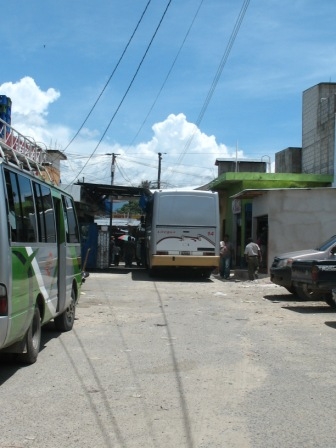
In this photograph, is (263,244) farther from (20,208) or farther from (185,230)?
(20,208)

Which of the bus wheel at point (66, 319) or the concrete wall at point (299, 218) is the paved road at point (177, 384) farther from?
the concrete wall at point (299, 218)

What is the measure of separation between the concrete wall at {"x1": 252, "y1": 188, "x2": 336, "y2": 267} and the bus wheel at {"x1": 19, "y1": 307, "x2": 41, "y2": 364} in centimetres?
1618

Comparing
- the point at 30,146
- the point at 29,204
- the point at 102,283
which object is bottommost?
the point at 102,283

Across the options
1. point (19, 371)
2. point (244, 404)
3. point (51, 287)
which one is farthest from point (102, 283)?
point (244, 404)

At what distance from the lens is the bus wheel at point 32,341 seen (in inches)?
289

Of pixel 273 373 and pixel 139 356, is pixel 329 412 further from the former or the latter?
pixel 139 356

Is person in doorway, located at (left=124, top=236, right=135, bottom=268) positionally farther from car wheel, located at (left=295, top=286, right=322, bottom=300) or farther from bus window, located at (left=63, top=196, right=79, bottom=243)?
bus window, located at (left=63, top=196, right=79, bottom=243)

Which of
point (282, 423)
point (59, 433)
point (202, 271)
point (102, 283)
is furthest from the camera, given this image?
point (202, 271)

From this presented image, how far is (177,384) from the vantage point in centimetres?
671

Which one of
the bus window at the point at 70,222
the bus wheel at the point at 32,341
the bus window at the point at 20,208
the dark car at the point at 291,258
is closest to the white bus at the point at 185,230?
→ the dark car at the point at 291,258

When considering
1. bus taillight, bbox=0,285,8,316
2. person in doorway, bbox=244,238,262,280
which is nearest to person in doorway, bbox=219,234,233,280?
person in doorway, bbox=244,238,262,280

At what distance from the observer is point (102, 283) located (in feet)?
66.0

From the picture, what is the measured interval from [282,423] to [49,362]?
3.59 metres

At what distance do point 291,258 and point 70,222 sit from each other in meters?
6.88
